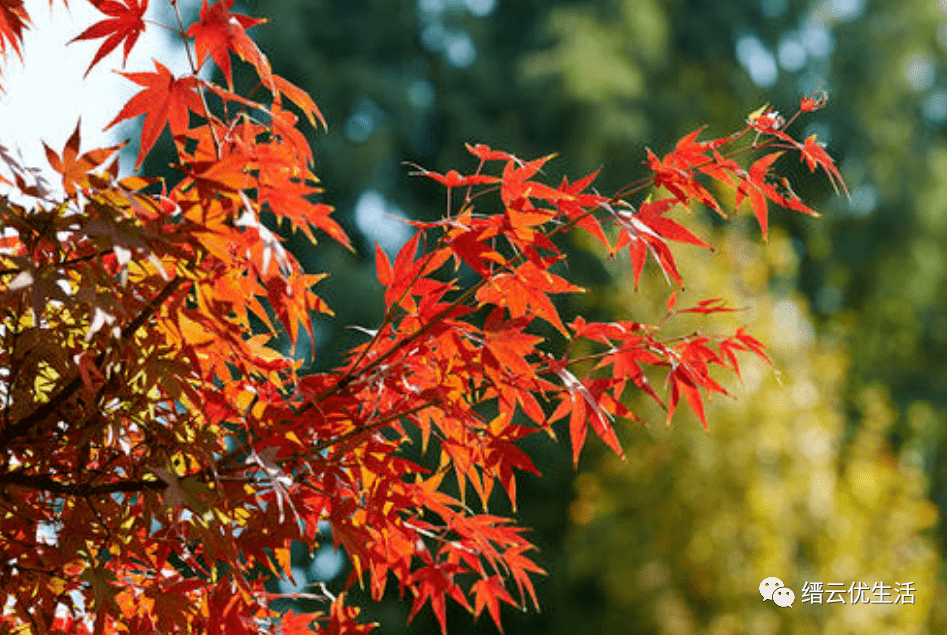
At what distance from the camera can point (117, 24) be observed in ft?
4.39

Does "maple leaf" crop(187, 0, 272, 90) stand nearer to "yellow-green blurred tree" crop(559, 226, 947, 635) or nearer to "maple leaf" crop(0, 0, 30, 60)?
"maple leaf" crop(0, 0, 30, 60)

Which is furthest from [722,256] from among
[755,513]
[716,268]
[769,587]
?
[769,587]

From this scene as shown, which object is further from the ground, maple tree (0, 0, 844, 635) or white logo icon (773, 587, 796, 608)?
white logo icon (773, 587, 796, 608)

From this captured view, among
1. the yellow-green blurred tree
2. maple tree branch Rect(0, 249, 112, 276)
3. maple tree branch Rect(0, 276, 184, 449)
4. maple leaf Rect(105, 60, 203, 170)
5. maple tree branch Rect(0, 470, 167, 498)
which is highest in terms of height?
the yellow-green blurred tree

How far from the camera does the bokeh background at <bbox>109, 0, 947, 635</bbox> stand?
233 inches

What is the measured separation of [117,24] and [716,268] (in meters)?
5.76

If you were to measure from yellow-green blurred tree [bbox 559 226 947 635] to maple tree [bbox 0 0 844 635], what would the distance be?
172 inches

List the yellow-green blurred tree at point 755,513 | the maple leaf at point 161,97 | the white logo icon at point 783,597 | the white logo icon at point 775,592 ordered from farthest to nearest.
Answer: the yellow-green blurred tree at point 755,513 → the white logo icon at point 775,592 → the white logo icon at point 783,597 → the maple leaf at point 161,97

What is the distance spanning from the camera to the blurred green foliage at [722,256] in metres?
5.91

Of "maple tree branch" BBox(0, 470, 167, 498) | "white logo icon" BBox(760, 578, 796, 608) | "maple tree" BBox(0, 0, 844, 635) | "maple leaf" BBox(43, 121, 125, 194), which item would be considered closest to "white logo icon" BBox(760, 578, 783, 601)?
"white logo icon" BBox(760, 578, 796, 608)

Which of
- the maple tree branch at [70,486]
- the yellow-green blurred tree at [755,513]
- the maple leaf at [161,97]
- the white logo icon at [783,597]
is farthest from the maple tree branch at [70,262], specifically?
the yellow-green blurred tree at [755,513]

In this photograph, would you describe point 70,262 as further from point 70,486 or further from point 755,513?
point 755,513

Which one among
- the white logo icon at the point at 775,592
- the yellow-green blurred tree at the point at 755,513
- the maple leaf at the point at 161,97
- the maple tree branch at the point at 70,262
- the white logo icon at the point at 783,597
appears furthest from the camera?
the yellow-green blurred tree at the point at 755,513

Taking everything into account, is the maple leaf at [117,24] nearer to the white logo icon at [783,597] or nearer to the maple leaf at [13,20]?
the maple leaf at [13,20]
